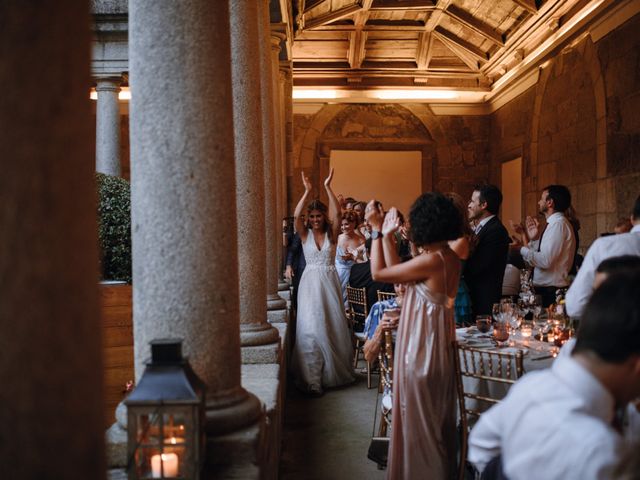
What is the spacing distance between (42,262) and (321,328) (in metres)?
4.98

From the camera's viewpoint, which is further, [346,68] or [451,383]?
[346,68]

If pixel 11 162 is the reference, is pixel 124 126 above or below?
above

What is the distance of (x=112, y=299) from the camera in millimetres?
4133

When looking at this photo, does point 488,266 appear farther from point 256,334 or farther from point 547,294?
point 256,334

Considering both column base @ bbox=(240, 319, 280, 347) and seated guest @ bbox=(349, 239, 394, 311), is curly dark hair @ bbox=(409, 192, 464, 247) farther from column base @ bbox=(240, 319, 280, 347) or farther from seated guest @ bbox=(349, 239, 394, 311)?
seated guest @ bbox=(349, 239, 394, 311)

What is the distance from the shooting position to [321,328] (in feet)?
19.2

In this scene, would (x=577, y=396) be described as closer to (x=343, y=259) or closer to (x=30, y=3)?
(x=30, y=3)

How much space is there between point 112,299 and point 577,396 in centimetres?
348

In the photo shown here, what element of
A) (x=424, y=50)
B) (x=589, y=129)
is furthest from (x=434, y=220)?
(x=424, y=50)

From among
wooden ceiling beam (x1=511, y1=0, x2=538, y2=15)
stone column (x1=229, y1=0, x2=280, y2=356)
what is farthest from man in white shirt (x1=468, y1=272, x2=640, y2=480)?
wooden ceiling beam (x1=511, y1=0, x2=538, y2=15)

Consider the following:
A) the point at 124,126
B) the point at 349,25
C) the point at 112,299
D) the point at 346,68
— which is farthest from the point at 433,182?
the point at 112,299

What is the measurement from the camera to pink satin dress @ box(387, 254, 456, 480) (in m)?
2.88

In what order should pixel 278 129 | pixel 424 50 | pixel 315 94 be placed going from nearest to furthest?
pixel 278 129 → pixel 424 50 → pixel 315 94

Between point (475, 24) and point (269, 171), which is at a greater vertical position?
point (475, 24)
